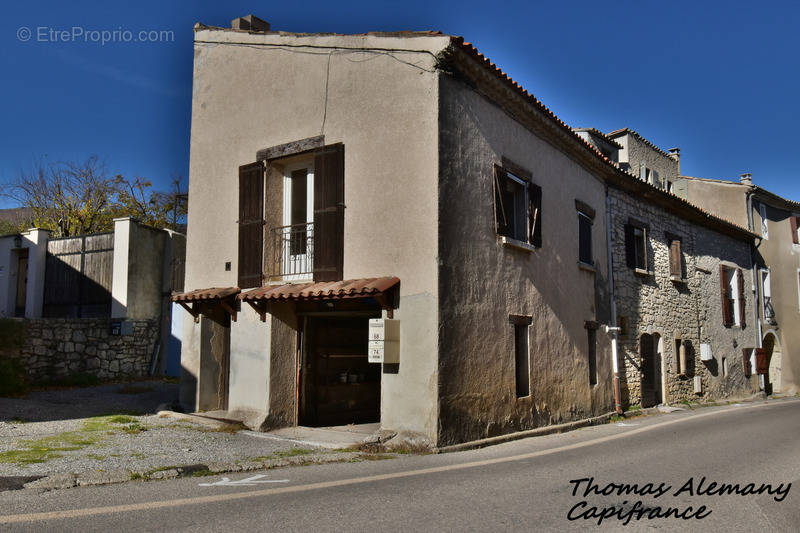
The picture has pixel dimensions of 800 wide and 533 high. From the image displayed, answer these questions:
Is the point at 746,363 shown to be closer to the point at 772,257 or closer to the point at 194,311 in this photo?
the point at 772,257

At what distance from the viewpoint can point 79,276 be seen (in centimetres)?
1934

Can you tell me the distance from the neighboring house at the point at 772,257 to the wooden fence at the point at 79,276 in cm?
2242

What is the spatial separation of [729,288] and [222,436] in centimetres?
1952

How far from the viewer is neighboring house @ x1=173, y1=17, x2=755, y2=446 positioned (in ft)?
30.6

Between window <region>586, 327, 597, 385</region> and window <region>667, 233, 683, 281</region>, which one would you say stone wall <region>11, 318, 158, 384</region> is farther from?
window <region>667, 233, 683, 281</region>

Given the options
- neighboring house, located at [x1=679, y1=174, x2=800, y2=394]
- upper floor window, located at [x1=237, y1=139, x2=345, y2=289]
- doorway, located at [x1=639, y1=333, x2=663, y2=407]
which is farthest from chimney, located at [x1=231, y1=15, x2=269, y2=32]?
neighboring house, located at [x1=679, y1=174, x2=800, y2=394]

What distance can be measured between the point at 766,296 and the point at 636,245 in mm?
11325

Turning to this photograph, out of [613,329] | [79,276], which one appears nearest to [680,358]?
[613,329]

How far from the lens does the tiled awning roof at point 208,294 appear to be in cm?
1102

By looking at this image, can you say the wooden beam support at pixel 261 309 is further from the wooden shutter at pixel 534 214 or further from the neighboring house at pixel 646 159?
the neighboring house at pixel 646 159

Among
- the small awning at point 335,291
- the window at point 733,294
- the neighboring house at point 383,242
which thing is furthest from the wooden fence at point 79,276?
the window at point 733,294

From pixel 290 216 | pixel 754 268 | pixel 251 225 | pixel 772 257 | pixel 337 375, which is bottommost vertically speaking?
pixel 337 375

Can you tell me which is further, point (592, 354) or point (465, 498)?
point (592, 354)

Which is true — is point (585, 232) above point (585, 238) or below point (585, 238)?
above
